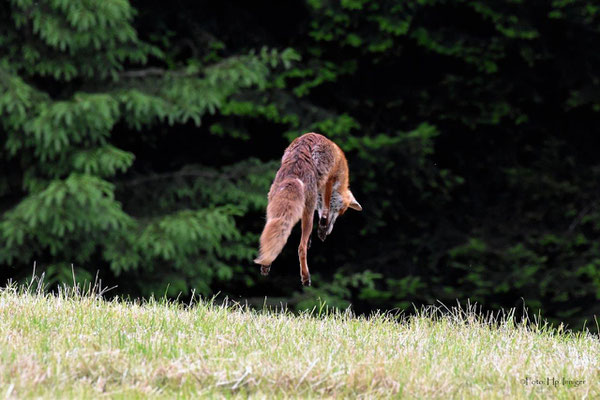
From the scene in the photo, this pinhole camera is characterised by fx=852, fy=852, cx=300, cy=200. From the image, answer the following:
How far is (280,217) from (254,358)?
81 centimetres

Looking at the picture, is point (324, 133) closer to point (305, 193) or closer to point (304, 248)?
point (304, 248)

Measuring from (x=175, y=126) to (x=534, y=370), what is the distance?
8954 mm

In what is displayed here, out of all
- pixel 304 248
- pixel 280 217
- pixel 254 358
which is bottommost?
pixel 254 358

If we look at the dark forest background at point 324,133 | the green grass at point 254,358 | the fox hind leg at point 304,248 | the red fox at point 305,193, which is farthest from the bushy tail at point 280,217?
the dark forest background at point 324,133

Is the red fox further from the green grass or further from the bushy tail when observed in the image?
the green grass

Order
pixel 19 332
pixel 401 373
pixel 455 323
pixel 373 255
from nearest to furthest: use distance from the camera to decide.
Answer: pixel 401 373, pixel 19 332, pixel 455 323, pixel 373 255

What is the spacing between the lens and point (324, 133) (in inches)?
458

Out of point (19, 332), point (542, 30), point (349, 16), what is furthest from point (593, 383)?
point (542, 30)

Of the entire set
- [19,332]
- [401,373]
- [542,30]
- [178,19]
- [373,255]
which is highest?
[542,30]

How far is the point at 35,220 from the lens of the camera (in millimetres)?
9328

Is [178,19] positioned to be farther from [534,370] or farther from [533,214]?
[534,370]

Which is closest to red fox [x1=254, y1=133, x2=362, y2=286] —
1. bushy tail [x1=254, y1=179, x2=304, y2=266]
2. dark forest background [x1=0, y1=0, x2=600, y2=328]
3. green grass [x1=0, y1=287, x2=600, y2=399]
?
bushy tail [x1=254, y1=179, x2=304, y2=266]

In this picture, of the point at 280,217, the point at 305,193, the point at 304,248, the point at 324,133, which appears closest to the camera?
the point at 280,217

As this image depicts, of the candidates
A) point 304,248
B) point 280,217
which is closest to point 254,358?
point 304,248
